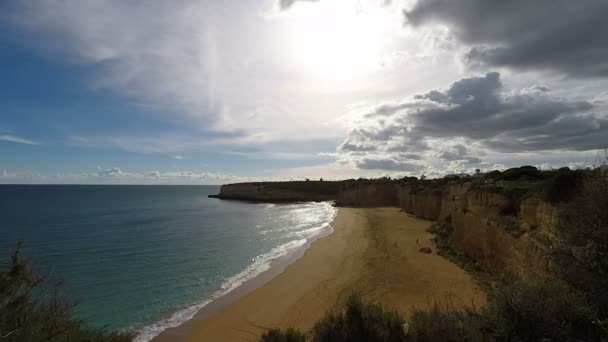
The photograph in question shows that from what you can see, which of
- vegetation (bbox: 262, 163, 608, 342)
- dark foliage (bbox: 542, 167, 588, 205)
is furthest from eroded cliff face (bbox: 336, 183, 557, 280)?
vegetation (bbox: 262, 163, 608, 342)

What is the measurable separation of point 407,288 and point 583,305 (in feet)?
25.1

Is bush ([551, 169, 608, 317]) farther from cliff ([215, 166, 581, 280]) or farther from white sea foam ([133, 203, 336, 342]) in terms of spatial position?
white sea foam ([133, 203, 336, 342])

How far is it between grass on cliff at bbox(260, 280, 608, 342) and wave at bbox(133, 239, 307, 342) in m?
5.98

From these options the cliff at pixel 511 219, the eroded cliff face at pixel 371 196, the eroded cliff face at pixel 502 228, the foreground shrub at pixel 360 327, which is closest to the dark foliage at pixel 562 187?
the cliff at pixel 511 219

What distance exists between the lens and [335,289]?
44.0 ft

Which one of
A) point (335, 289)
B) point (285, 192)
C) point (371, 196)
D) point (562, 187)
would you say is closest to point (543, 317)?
point (562, 187)

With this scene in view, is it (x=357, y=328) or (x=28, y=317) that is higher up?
(x=28, y=317)

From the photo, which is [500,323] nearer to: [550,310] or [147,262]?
[550,310]

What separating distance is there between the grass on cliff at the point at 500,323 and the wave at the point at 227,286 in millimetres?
5982

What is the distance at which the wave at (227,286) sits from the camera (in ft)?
34.0

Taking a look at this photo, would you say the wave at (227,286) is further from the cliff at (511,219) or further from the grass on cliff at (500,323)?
the cliff at (511,219)

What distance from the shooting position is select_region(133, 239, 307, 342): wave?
1038 cm

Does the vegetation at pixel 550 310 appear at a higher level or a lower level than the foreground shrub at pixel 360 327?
higher

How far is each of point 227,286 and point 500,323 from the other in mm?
12297
